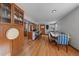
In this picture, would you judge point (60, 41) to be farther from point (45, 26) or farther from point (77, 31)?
point (45, 26)

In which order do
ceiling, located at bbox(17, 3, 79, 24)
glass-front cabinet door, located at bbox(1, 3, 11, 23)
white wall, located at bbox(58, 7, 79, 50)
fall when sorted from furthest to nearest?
white wall, located at bbox(58, 7, 79, 50) < ceiling, located at bbox(17, 3, 79, 24) < glass-front cabinet door, located at bbox(1, 3, 11, 23)

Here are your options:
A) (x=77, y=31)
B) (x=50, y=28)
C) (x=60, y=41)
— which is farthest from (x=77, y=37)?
(x=50, y=28)

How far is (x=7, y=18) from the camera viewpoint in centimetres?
335

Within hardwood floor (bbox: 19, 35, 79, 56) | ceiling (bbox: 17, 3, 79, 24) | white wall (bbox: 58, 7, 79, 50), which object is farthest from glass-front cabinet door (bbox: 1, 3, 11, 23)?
white wall (bbox: 58, 7, 79, 50)

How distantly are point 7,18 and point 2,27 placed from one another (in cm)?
53

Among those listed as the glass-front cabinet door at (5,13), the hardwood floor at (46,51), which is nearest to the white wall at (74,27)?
the hardwood floor at (46,51)

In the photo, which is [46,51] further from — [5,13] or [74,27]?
[5,13]

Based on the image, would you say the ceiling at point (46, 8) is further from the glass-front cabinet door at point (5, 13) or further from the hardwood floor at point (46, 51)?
the hardwood floor at point (46, 51)

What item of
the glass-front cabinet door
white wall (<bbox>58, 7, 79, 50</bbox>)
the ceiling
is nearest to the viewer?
the glass-front cabinet door

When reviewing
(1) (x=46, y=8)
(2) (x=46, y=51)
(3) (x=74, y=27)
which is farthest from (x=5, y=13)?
(3) (x=74, y=27)

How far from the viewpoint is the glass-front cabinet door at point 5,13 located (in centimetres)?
303

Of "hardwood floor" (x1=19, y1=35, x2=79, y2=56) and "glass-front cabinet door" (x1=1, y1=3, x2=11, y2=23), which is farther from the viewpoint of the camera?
"hardwood floor" (x1=19, y1=35, x2=79, y2=56)

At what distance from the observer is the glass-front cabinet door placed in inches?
119

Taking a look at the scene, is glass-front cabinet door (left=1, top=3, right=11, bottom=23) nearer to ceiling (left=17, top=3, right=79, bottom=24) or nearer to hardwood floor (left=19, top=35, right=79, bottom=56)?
ceiling (left=17, top=3, right=79, bottom=24)
